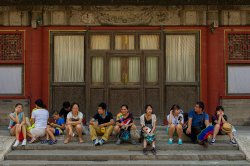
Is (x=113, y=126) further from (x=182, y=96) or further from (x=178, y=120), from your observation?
(x=182, y=96)

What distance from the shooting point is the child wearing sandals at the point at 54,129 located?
1198cm

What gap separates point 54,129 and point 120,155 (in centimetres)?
240

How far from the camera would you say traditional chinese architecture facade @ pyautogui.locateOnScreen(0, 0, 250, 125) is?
14.7 metres

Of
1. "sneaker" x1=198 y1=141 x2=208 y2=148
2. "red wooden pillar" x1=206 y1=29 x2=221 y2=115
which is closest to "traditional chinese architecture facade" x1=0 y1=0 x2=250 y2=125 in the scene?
"red wooden pillar" x1=206 y1=29 x2=221 y2=115

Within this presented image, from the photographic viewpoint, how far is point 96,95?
48.2 feet

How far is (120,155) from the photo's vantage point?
36.6 ft

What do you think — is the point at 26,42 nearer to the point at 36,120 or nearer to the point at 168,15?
the point at 36,120

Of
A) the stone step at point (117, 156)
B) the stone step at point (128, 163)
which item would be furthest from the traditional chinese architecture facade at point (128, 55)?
the stone step at point (128, 163)

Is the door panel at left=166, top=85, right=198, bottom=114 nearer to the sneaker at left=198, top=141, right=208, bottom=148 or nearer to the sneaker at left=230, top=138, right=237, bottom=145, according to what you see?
the sneaker at left=230, top=138, right=237, bottom=145

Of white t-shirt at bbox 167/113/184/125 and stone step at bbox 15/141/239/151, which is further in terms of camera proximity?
white t-shirt at bbox 167/113/184/125

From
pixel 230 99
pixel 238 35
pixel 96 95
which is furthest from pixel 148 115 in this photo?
pixel 238 35

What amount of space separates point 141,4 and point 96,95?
3.62m

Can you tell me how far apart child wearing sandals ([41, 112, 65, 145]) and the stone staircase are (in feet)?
0.83

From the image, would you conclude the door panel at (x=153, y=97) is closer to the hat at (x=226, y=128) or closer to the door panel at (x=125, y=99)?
the door panel at (x=125, y=99)
